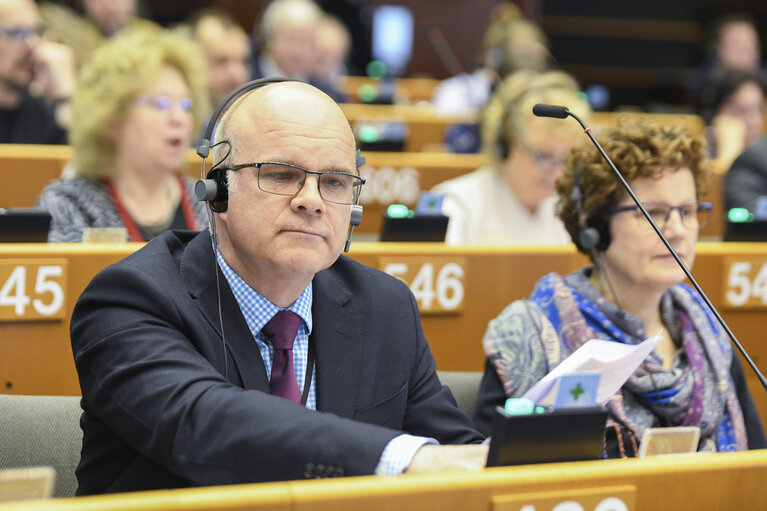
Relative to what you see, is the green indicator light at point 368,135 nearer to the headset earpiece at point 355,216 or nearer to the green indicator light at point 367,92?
the green indicator light at point 367,92

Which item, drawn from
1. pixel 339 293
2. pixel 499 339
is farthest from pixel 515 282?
pixel 339 293

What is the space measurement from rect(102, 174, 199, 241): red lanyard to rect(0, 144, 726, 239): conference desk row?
498 millimetres

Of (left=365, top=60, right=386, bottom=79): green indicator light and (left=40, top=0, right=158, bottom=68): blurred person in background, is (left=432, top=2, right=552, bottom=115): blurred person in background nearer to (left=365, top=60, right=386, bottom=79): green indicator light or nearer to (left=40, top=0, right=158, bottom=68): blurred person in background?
(left=365, top=60, right=386, bottom=79): green indicator light

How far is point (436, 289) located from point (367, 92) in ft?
17.7

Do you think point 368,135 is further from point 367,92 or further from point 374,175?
point 367,92

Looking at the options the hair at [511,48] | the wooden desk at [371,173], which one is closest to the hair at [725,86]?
the hair at [511,48]

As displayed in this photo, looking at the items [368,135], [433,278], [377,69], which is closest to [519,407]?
[433,278]

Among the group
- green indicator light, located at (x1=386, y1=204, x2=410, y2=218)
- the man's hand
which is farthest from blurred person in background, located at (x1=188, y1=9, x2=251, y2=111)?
the man's hand

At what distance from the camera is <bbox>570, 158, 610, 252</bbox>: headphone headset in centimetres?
209

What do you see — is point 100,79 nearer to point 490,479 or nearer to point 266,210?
point 266,210

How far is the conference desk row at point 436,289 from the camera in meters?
2.21

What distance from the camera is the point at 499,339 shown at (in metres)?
2.01

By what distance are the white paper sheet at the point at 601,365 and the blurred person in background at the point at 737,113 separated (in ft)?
14.3

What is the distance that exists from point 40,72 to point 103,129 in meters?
2.36
